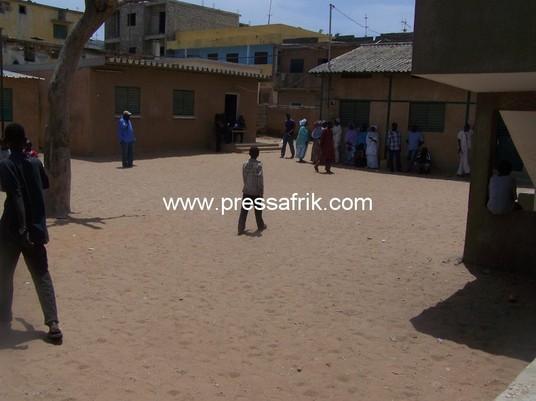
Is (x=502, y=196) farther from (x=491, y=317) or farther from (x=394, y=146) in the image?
(x=394, y=146)

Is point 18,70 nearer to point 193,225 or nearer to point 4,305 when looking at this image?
point 193,225

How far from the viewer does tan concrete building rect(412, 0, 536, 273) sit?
4832 millimetres

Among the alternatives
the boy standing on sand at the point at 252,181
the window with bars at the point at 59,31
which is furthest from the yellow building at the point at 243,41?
the boy standing on sand at the point at 252,181

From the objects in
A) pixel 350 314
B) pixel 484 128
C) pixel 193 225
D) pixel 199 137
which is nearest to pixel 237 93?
pixel 199 137

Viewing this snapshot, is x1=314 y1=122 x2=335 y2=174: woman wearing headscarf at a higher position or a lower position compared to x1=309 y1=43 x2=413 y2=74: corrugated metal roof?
lower

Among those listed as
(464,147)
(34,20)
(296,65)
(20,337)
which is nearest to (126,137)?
(464,147)

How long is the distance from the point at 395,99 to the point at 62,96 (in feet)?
42.3

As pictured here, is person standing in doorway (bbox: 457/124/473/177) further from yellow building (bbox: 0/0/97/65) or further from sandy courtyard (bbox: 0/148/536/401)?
yellow building (bbox: 0/0/97/65)

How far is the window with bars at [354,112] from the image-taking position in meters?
20.6

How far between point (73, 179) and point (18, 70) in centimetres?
992

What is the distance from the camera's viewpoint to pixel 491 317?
595 centimetres

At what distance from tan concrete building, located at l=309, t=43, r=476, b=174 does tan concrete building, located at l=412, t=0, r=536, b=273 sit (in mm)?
11589

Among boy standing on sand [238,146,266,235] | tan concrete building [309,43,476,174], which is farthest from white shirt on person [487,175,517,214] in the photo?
tan concrete building [309,43,476,174]

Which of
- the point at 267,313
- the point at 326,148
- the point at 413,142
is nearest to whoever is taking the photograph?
the point at 267,313
